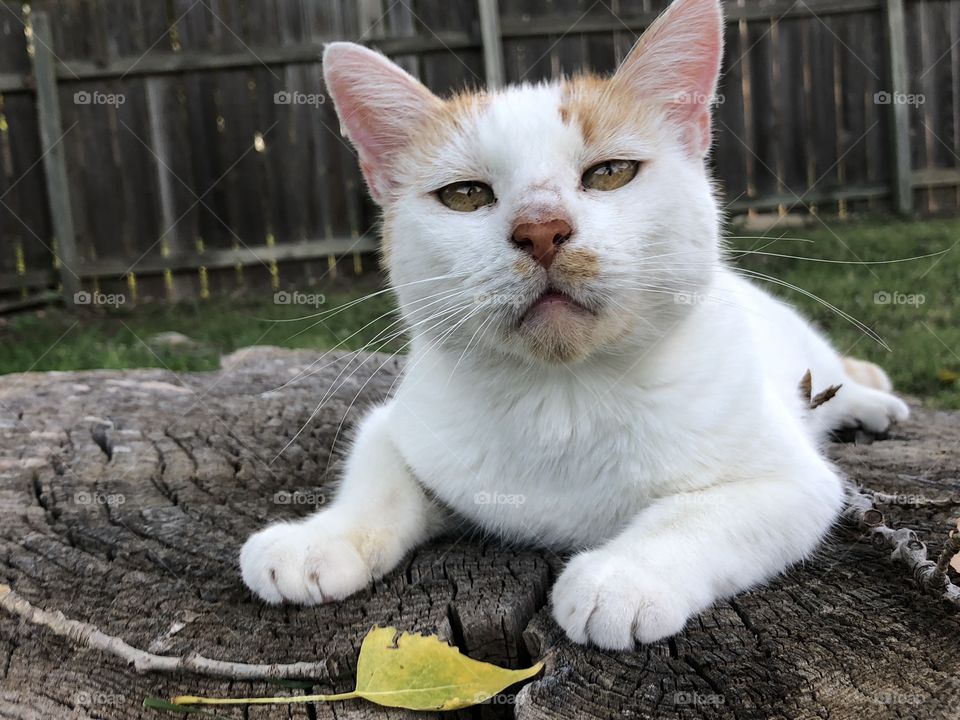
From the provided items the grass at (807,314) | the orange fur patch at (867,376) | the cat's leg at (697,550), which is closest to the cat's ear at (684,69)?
the cat's leg at (697,550)

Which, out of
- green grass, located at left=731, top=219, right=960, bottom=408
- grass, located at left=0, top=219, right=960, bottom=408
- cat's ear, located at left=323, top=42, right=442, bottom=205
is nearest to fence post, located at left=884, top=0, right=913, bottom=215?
grass, located at left=0, top=219, right=960, bottom=408

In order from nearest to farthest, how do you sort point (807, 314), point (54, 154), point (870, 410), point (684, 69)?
point (684, 69)
point (870, 410)
point (807, 314)
point (54, 154)

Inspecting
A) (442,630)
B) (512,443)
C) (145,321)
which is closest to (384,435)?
(512,443)

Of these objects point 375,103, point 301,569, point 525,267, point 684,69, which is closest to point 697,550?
point 525,267

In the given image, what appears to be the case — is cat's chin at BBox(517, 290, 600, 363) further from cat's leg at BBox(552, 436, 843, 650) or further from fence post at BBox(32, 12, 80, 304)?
fence post at BBox(32, 12, 80, 304)

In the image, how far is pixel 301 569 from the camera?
4.83 ft

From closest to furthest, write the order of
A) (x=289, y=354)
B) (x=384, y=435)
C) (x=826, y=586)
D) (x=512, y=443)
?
(x=826, y=586), (x=512, y=443), (x=384, y=435), (x=289, y=354)

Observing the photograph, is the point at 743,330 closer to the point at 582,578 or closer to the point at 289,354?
the point at 582,578

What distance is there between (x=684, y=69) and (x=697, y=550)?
99 centimetres

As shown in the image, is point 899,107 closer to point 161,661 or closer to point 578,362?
point 578,362

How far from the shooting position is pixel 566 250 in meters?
1.41

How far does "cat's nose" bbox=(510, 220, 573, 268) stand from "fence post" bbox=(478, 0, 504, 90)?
187 inches

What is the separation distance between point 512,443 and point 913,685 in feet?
2.62

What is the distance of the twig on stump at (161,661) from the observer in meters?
1.24
